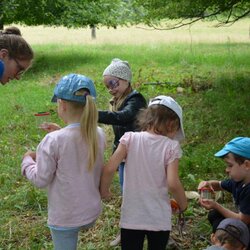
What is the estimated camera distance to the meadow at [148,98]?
177 inches

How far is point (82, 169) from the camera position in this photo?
2998mm

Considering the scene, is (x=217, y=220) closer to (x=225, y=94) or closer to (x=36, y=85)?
(x=225, y=94)

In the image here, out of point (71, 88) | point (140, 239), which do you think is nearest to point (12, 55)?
point (71, 88)

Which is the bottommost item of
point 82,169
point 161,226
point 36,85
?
point 36,85

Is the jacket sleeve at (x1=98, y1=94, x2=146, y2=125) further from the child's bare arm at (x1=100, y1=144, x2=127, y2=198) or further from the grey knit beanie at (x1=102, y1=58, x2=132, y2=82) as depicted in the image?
the child's bare arm at (x1=100, y1=144, x2=127, y2=198)

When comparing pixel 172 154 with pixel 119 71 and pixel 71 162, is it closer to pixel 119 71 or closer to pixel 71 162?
pixel 71 162

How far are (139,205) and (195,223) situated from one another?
1.56 meters

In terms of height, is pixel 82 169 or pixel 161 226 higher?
pixel 82 169

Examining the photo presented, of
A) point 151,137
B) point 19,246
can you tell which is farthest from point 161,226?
point 19,246

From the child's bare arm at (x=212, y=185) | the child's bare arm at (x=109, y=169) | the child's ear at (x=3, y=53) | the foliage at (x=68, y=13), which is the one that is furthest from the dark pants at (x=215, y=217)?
the foliage at (x=68, y=13)

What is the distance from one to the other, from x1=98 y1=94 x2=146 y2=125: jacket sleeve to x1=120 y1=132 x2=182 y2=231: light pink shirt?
61 cm

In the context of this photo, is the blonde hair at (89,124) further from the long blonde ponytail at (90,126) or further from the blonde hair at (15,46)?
the blonde hair at (15,46)

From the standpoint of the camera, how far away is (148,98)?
363 inches

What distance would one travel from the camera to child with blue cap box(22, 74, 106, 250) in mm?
2930
